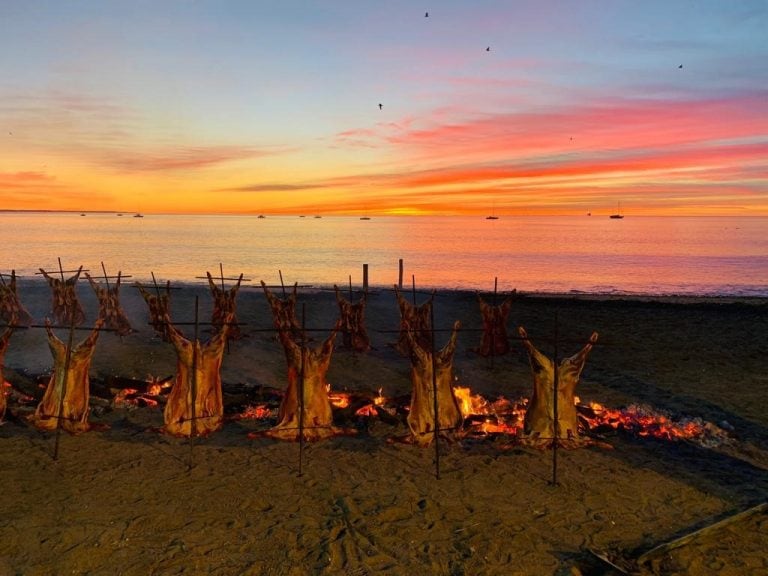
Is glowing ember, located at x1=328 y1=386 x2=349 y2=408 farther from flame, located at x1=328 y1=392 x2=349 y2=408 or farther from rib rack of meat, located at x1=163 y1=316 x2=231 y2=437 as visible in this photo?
rib rack of meat, located at x1=163 y1=316 x2=231 y2=437

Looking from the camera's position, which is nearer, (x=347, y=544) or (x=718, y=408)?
(x=347, y=544)

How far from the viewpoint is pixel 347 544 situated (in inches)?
294

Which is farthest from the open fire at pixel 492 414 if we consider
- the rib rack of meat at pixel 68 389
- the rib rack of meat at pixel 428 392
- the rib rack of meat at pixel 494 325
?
the rib rack of meat at pixel 494 325

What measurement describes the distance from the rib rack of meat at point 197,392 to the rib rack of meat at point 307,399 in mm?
1144

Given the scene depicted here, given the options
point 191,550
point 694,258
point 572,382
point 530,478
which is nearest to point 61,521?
point 191,550

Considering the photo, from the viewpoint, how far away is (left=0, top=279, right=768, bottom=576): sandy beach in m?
7.16

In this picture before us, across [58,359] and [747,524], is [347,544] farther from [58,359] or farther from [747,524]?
[58,359]

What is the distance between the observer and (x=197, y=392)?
10984 millimetres

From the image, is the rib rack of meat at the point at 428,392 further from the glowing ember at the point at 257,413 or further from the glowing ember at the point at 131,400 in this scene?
the glowing ember at the point at 131,400

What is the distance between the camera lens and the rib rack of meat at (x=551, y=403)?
10453 millimetres

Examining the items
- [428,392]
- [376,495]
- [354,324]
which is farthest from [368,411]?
[354,324]

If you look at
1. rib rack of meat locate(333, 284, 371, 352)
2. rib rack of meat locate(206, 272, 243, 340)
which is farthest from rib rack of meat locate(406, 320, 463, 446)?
rib rack of meat locate(206, 272, 243, 340)

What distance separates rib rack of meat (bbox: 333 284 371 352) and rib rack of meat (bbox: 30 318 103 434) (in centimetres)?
791

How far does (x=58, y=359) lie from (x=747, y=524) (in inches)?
459
